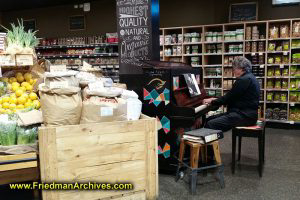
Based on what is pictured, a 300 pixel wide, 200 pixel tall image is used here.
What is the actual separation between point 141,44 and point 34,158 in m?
2.37

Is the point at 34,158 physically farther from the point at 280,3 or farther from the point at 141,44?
the point at 280,3

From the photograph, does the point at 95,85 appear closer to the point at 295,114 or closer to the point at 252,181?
the point at 252,181

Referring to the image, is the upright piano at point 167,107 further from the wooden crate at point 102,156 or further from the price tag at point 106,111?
the price tag at point 106,111

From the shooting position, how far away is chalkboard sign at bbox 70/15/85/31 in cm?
963

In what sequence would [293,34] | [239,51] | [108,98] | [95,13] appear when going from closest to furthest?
[108,98] < [293,34] < [239,51] < [95,13]

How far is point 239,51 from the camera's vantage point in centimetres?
682

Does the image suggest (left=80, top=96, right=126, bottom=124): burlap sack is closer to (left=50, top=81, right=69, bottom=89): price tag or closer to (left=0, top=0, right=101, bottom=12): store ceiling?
(left=50, top=81, right=69, bottom=89): price tag

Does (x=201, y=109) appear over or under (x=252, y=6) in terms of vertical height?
under

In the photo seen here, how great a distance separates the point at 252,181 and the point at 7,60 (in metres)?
3.13

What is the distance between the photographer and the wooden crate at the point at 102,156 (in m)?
2.47

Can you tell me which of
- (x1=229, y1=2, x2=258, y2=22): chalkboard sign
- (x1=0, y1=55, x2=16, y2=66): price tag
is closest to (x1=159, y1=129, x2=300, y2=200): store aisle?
(x1=0, y1=55, x2=16, y2=66): price tag

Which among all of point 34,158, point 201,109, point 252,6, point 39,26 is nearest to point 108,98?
point 34,158

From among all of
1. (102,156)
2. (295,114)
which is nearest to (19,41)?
(102,156)

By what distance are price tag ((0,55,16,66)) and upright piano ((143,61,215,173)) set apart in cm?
149
